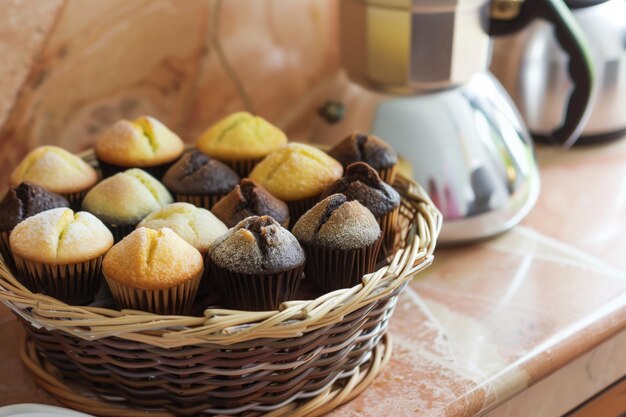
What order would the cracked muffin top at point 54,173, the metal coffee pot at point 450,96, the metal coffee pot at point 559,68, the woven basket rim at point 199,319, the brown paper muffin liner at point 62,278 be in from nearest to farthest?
the woven basket rim at point 199,319, the brown paper muffin liner at point 62,278, the cracked muffin top at point 54,173, the metal coffee pot at point 450,96, the metal coffee pot at point 559,68

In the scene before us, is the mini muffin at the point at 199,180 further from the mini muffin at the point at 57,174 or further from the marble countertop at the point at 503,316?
the marble countertop at the point at 503,316

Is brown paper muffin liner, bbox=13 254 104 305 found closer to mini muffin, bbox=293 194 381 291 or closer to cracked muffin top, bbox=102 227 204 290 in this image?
cracked muffin top, bbox=102 227 204 290

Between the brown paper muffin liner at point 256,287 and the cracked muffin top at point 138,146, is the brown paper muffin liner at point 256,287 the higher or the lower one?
the lower one

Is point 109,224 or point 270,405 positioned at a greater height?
point 109,224

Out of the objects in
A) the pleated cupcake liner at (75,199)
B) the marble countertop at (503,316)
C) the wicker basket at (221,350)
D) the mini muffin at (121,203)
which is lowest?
the marble countertop at (503,316)

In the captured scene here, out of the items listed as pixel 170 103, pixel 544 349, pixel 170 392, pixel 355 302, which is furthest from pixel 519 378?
pixel 170 103

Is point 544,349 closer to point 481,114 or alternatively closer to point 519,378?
point 519,378

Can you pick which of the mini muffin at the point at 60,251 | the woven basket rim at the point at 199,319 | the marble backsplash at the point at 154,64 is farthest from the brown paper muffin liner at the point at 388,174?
the marble backsplash at the point at 154,64
